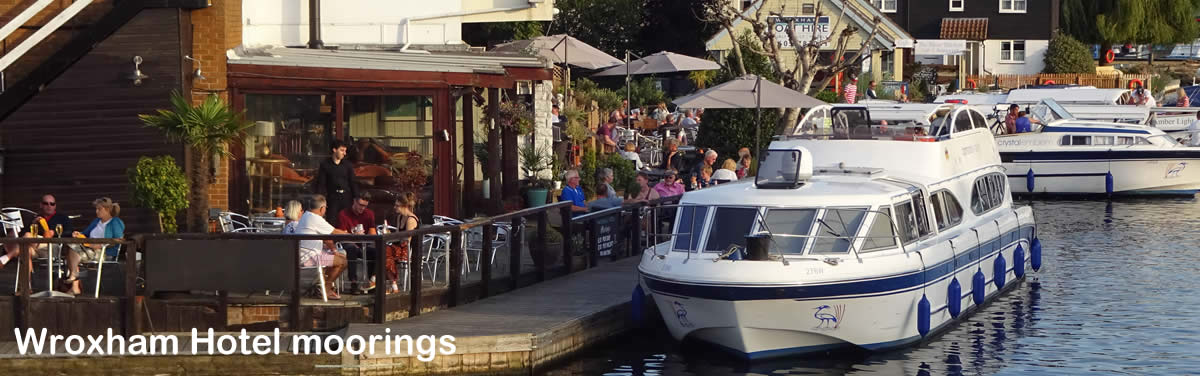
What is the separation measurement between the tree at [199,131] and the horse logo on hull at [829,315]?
22.1 feet

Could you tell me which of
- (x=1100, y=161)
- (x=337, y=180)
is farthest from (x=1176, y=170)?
(x=337, y=180)

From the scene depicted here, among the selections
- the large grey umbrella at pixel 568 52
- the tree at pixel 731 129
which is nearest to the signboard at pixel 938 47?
the large grey umbrella at pixel 568 52

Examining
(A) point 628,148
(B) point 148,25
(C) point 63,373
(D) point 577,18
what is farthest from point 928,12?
(C) point 63,373

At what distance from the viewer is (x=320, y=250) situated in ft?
49.3

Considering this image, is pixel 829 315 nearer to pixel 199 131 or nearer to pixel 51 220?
pixel 199 131

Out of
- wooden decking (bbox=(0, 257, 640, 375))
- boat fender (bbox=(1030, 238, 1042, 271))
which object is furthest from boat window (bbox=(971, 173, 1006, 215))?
wooden decking (bbox=(0, 257, 640, 375))

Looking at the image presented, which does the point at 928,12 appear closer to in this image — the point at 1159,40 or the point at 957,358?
the point at 1159,40

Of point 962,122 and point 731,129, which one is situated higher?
point 962,122

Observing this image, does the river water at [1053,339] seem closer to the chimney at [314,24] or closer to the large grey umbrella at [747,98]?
the large grey umbrella at [747,98]

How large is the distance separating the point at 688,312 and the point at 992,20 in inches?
2380

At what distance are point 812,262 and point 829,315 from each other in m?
0.60

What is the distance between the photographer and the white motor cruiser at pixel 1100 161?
34219mm

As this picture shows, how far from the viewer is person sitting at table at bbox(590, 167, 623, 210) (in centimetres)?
2114

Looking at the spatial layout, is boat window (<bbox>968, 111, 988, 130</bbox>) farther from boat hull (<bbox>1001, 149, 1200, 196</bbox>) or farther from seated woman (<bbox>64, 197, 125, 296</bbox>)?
boat hull (<bbox>1001, 149, 1200, 196</bbox>)
